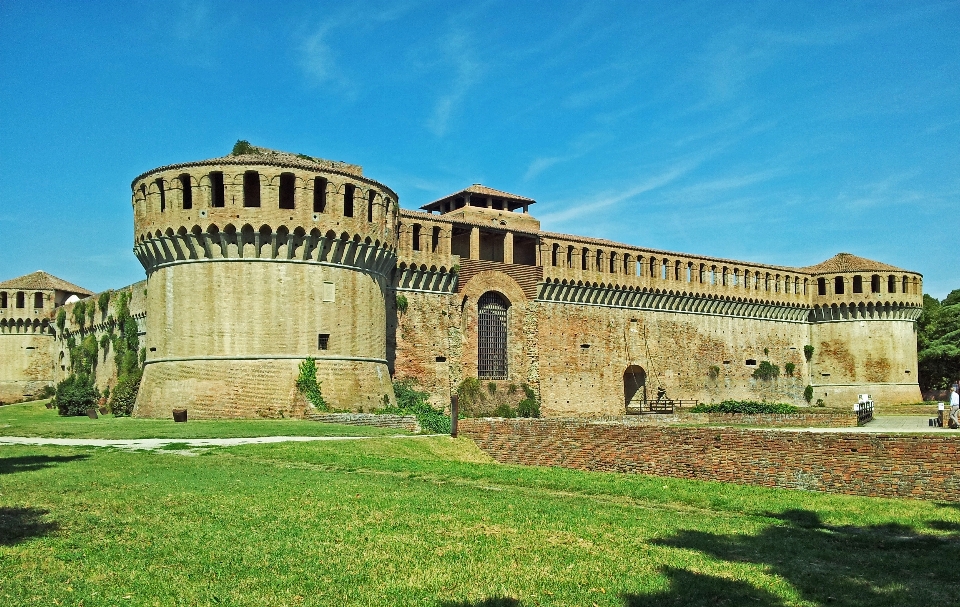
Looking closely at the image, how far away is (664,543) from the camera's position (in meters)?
8.89

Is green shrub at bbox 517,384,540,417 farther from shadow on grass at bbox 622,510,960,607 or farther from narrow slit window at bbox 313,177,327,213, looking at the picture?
shadow on grass at bbox 622,510,960,607

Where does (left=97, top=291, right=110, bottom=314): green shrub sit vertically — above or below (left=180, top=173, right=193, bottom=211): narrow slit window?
below

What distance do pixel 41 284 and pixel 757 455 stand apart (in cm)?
5052

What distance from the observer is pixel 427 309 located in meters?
37.4

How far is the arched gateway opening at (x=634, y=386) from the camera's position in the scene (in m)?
45.8

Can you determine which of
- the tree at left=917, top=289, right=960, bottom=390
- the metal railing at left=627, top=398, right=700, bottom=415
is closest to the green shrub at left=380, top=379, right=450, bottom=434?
the metal railing at left=627, top=398, right=700, bottom=415

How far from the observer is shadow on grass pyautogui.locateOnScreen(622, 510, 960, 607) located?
6895 millimetres

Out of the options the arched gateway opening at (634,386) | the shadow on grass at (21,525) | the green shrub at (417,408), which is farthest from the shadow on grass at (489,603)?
the arched gateway opening at (634,386)

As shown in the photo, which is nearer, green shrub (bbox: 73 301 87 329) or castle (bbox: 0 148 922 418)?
castle (bbox: 0 148 922 418)

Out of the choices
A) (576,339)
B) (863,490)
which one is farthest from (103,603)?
(576,339)

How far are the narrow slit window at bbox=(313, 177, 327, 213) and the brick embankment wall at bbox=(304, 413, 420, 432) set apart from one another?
7.56m

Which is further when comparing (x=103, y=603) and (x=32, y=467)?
(x=32, y=467)

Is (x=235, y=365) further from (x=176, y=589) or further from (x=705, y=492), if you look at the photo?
(x=176, y=589)

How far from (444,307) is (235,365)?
11.2m
